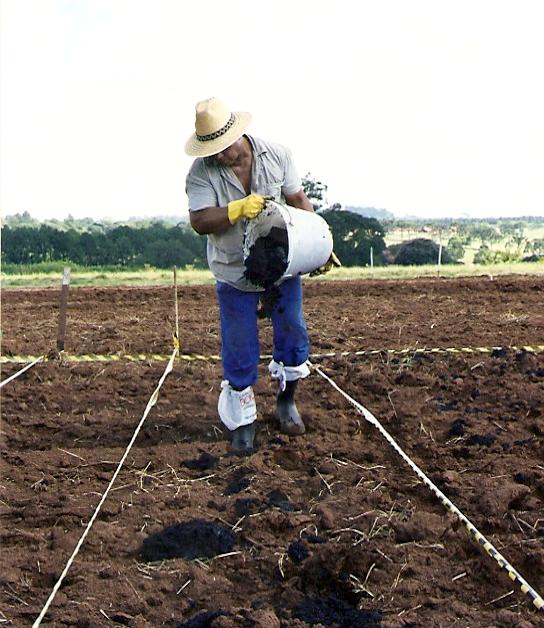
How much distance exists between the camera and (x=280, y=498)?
374cm

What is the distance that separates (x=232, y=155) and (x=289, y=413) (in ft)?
5.38

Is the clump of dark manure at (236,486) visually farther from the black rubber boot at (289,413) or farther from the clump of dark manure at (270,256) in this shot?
the clump of dark manure at (270,256)

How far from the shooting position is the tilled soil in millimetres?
2852

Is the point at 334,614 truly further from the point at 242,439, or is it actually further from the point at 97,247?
the point at 97,247

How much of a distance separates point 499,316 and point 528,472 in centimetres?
548

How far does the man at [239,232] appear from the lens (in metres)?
4.14

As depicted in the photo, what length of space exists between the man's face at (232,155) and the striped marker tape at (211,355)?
285cm

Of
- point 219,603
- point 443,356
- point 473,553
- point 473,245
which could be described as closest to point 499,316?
point 443,356

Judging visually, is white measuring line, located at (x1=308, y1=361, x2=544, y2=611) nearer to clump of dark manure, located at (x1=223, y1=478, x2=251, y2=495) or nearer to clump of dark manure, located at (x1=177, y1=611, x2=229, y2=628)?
clump of dark manure, located at (x1=223, y1=478, x2=251, y2=495)

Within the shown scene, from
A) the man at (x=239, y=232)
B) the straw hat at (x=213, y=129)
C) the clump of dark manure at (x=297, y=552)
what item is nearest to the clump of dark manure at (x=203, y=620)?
the clump of dark manure at (x=297, y=552)

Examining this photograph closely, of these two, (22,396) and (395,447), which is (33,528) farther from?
(22,396)

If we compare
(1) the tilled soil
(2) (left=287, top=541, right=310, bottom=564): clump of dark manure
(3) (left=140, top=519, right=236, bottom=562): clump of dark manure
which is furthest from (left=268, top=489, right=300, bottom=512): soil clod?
(2) (left=287, top=541, right=310, bottom=564): clump of dark manure

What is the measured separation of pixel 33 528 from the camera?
365 cm

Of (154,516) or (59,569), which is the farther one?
(154,516)
